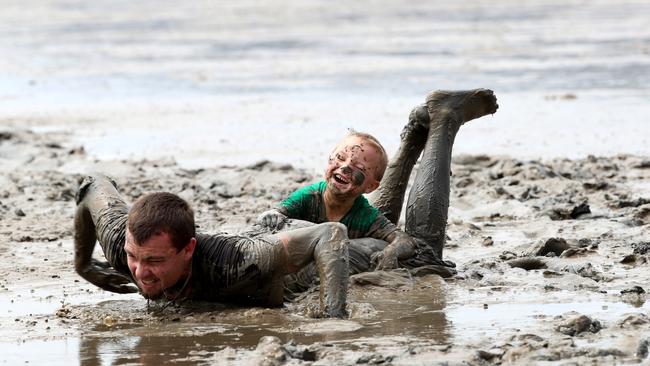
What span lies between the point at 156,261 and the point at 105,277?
0.97 metres

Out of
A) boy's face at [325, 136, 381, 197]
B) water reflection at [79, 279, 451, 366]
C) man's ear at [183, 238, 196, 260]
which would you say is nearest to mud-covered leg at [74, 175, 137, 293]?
water reflection at [79, 279, 451, 366]

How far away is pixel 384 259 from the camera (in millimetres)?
7309

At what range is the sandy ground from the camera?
19.6 ft

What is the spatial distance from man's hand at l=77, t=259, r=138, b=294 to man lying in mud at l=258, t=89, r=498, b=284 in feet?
2.78

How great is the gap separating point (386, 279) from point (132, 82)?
1290 centimetres

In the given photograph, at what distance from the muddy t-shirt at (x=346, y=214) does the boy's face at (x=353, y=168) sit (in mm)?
137

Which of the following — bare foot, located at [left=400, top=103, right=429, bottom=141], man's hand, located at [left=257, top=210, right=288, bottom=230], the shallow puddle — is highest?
bare foot, located at [left=400, top=103, right=429, bottom=141]

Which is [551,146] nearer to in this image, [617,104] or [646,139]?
[646,139]

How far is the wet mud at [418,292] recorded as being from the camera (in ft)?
18.6

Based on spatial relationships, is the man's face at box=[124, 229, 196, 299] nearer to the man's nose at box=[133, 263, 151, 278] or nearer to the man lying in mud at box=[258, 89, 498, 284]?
the man's nose at box=[133, 263, 151, 278]

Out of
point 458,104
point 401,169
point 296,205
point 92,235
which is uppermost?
point 458,104

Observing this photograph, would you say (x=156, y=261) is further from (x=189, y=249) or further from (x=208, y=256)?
(x=208, y=256)

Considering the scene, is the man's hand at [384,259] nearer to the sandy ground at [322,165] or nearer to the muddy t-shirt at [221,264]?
the sandy ground at [322,165]

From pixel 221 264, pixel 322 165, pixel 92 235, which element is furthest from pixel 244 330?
pixel 322 165
